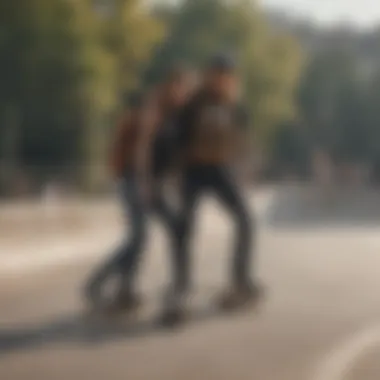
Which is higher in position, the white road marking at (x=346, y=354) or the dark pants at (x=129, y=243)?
the dark pants at (x=129, y=243)

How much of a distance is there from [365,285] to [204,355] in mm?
270

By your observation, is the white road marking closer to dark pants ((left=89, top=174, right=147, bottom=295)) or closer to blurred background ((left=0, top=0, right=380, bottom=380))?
blurred background ((left=0, top=0, right=380, bottom=380))

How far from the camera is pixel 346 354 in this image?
129 cm

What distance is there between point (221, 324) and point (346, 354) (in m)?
0.19

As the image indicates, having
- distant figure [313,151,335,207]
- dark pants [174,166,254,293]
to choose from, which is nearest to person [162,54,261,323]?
dark pants [174,166,254,293]

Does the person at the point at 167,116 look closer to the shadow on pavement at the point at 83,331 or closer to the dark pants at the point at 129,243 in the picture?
the dark pants at the point at 129,243

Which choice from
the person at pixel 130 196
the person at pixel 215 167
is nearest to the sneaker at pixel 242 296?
the person at pixel 215 167

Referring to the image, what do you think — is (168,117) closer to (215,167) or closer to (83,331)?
(215,167)

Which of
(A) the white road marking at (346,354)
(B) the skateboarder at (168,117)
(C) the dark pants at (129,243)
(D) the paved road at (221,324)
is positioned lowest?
(A) the white road marking at (346,354)

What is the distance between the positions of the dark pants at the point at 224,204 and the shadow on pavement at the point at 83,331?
0.21 ft

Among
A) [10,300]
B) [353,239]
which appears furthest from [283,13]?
[10,300]

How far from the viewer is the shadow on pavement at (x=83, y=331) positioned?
1.32 metres

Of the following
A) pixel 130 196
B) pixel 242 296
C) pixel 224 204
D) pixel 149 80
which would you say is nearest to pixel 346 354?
pixel 242 296

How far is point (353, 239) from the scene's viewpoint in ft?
4.35
